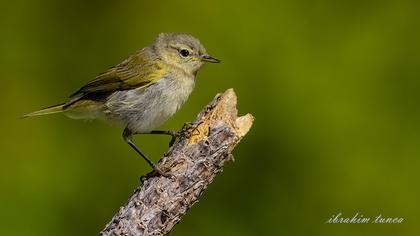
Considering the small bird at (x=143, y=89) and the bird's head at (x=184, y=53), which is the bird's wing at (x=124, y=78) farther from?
the bird's head at (x=184, y=53)

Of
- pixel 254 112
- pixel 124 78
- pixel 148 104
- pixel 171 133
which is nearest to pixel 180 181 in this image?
pixel 171 133

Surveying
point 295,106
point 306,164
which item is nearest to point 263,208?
point 306,164

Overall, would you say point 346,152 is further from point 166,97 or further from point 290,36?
point 166,97

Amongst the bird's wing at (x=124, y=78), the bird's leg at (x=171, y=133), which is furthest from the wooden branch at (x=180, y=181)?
the bird's wing at (x=124, y=78)

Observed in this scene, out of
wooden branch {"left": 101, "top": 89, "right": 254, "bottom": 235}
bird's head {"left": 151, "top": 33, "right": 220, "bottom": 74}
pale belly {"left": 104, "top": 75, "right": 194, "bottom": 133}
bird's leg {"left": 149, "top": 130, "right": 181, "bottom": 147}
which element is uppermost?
bird's head {"left": 151, "top": 33, "right": 220, "bottom": 74}

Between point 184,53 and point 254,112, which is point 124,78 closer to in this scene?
point 184,53

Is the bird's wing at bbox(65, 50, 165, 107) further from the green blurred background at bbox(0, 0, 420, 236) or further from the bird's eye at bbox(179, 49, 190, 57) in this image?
the green blurred background at bbox(0, 0, 420, 236)

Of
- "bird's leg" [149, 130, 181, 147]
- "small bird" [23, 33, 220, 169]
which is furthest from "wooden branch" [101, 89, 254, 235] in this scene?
"small bird" [23, 33, 220, 169]
